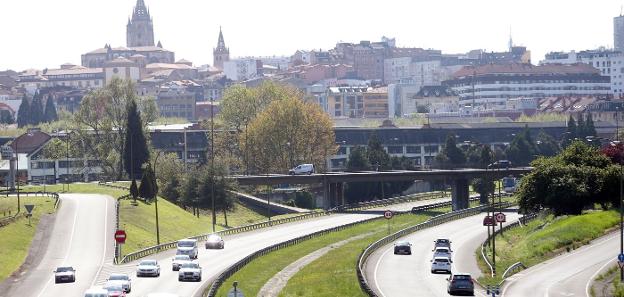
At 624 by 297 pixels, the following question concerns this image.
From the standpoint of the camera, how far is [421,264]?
84750 mm

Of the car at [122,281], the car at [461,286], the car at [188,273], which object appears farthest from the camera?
the car at [188,273]

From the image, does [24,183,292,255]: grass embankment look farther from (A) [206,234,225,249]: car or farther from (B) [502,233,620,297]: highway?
(B) [502,233,620,297]: highway

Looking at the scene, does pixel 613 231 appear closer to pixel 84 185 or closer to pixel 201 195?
pixel 201 195

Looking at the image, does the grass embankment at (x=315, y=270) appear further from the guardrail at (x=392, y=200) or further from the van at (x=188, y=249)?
the guardrail at (x=392, y=200)

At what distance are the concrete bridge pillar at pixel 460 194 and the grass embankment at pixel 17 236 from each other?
49.3 meters

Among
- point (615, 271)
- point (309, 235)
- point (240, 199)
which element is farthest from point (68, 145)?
point (615, 271)

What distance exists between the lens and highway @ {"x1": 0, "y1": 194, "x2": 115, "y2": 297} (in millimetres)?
70000

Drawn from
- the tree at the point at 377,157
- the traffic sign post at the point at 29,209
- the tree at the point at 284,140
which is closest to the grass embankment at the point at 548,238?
the traffic sign post at the point at 29,209

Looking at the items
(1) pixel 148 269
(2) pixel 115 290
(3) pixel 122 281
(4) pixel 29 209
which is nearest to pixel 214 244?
(4) pixel 29 209

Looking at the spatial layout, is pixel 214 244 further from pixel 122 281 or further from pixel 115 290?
pixel 115 290

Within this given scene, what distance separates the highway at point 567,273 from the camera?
6631 cm

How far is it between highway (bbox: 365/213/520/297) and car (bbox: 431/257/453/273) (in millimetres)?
583

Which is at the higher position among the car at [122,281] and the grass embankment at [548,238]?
the car at [122,281]

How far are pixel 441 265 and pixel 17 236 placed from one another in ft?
92.4
